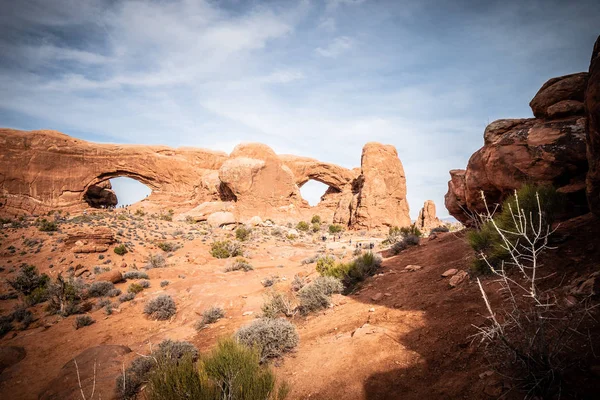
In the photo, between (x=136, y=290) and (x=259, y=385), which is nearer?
(x=259, y=385)

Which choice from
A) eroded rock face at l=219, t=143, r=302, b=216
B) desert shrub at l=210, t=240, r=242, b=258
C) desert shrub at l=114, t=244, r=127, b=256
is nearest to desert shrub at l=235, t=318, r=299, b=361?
desert shrub at l=210, t=240, r=242, b=258

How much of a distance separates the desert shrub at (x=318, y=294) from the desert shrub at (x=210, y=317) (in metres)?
2.59

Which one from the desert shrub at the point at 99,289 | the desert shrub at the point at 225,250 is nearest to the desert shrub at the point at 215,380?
the desert shrub at the point at 99,289

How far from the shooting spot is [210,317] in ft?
24.6

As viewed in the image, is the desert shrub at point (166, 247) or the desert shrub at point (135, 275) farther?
the desert shrub at point (166, 247)

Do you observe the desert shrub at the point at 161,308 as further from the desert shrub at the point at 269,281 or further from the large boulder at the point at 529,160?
the large boulder at the point at 529,160

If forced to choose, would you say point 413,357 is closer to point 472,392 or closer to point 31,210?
point 472,392

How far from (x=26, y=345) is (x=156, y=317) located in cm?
Answer: 323

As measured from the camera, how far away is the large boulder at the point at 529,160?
5.20 meters

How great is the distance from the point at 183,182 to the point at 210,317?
3231cm

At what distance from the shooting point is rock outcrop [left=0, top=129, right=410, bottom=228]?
26.9 metres

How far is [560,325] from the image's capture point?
102 inches

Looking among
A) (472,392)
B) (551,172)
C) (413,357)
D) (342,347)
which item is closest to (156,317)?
(342,347)

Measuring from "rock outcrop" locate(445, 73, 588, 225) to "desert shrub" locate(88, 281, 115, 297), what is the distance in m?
13.2
